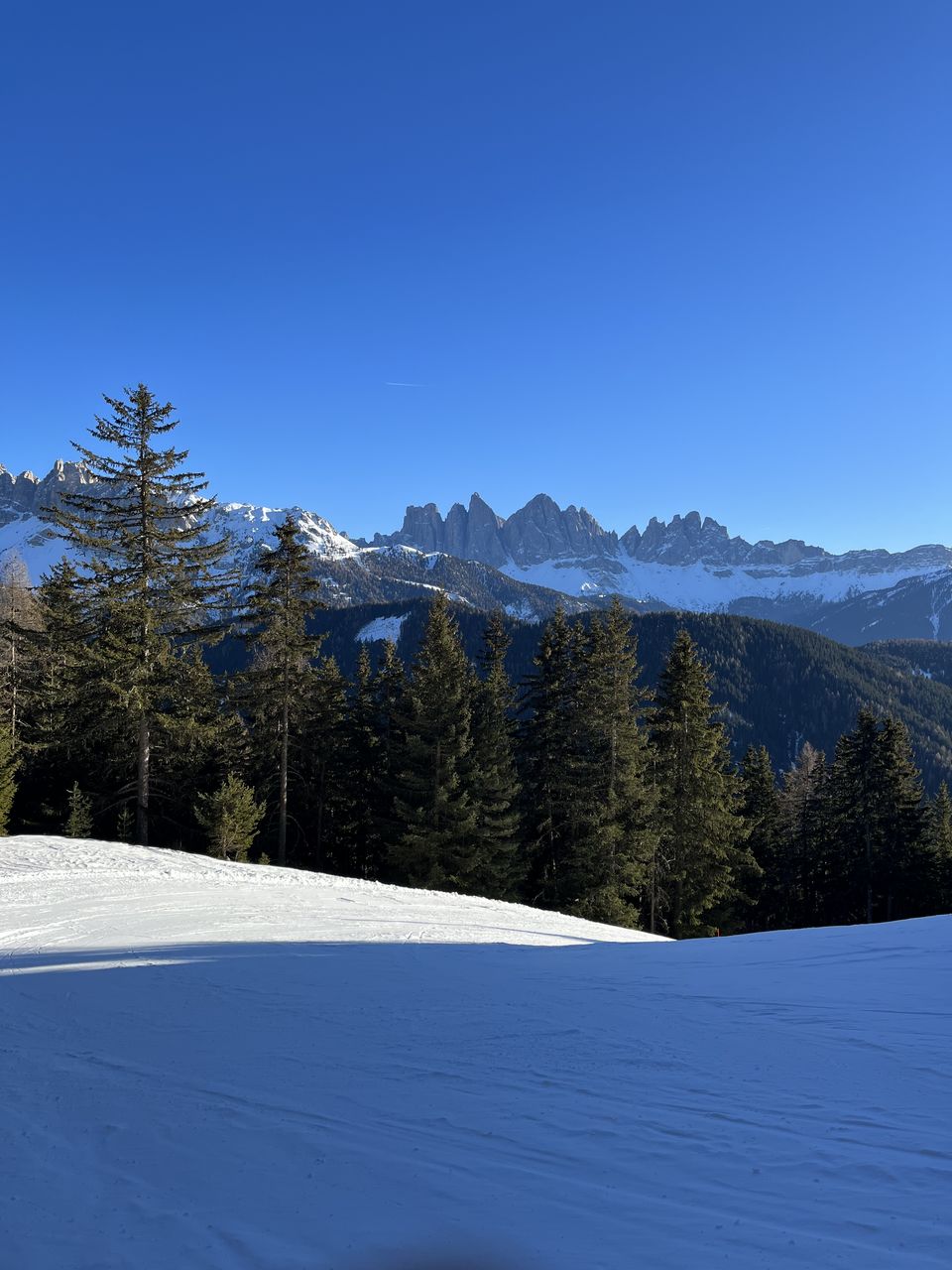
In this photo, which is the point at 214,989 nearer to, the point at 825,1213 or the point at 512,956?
the point at 512,956

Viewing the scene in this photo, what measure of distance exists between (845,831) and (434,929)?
30310mm

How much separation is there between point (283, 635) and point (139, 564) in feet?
17.1

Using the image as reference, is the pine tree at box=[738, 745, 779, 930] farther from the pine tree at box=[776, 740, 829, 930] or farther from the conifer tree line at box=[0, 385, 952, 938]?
the conifer tree line at box=[0, 385, 952, 938]

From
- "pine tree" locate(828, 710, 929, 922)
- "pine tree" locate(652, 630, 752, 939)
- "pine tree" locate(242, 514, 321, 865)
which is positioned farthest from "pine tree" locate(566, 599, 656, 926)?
"pine tree" locate(828, 710, 929, 922)

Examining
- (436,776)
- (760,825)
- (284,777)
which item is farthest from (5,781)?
(760,825)

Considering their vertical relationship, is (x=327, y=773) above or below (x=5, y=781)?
below

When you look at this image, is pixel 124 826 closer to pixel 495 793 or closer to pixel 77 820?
pixel 77 820

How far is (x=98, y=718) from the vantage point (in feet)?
75.2

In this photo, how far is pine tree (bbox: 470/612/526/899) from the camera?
87.9ft

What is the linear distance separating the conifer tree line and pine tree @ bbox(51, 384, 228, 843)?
2.8 inches

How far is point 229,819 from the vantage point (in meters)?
24.1

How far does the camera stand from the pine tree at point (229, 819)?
24.1 metres

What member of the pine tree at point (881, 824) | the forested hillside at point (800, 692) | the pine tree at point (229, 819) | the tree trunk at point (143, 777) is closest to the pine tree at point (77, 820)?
the tree trunk at point (143, 777)

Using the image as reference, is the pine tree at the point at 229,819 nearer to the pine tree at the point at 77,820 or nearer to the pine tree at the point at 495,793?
the pine tree at the point at 77,820
